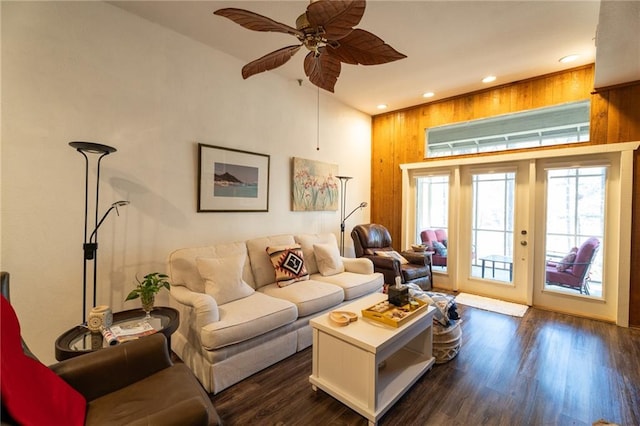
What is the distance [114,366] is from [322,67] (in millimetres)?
2096

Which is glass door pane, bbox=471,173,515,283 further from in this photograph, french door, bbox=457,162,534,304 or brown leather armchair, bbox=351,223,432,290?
brown leather armchair, bbox=351,223,432,290

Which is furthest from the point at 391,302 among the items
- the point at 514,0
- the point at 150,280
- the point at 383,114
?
the point at 383,114

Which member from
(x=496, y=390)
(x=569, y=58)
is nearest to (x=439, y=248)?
(x=496, y=390)

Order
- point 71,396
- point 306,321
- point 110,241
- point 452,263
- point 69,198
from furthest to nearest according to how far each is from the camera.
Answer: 1. point 452,263
2. point 306,321
3. point 110,241
4. point 69,198
5. point 71,396

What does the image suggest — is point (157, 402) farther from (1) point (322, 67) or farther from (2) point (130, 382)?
(1) point (322, 67)

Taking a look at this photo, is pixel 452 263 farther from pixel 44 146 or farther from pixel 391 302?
pixel 44 146

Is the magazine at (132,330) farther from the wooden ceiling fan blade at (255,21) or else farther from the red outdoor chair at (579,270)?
the red outdoor chair at (579,270)

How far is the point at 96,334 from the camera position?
1.79m

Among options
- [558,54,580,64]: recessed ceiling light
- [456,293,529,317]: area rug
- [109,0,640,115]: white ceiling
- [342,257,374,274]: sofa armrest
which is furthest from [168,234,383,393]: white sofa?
[558,54,580,64]: recessed ceiling light

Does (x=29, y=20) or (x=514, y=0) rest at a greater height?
(x=514, y=0)

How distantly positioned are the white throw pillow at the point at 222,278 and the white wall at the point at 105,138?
1.89ft

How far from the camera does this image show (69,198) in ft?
7.36

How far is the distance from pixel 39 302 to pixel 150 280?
2.91 ft

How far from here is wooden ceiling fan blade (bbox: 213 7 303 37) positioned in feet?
4.66
